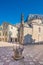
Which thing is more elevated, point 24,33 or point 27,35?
point 24,33

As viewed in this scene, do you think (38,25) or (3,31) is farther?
(3,31)

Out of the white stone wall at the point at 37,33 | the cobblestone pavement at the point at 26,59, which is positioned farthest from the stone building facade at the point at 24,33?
the cobblestone pavement at the point at 26,59

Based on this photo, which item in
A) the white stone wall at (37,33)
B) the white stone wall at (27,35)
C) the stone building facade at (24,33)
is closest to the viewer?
the white stone wall at (27,35)

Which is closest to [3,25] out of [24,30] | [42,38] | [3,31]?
[3,31]

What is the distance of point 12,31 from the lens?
3578 cm

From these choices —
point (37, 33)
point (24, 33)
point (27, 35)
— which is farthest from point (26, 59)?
point (37, 33)

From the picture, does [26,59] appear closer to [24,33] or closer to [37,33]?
[24,33]

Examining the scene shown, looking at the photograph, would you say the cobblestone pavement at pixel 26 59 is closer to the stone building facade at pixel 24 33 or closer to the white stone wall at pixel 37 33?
the stone building facade at pixel 24 33

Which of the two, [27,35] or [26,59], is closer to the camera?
[26,59]

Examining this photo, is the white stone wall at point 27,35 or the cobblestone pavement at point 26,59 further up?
the white stone wall at point 27,35

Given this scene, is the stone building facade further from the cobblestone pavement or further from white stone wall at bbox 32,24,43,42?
the cobblestone pavement

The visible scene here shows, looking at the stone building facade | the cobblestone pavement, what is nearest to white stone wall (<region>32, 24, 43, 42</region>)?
the stone building facade

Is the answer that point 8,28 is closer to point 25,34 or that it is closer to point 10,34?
point 10,34

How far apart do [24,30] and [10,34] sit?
243 inches
